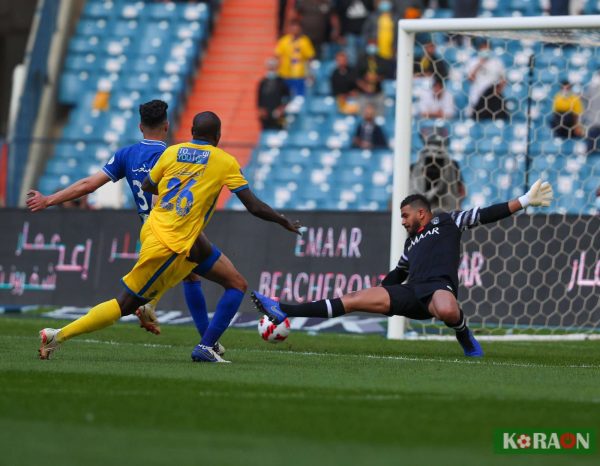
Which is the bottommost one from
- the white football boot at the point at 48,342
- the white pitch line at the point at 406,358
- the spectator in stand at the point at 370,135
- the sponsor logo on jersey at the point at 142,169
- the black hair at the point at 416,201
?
the white pitch line at the point at 406,358

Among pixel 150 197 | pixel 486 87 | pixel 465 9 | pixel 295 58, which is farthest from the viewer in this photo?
pixel 295 58

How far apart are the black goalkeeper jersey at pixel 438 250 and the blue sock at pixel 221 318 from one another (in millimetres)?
1989

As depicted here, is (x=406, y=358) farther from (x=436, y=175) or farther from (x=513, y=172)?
(x=513, y=172)

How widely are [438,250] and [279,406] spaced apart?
4532mm

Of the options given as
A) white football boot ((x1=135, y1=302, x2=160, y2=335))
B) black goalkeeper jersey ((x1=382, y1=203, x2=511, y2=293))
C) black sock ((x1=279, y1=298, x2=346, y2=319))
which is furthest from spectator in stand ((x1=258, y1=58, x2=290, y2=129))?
white football boot ((x1=135, y1=302, x2=160, y2=335))

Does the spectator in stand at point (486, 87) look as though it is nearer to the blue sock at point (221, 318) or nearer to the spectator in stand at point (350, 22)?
the spectator in stand at point (350, 22)

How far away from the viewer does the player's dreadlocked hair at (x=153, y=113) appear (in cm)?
1041

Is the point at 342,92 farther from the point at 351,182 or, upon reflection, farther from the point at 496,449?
the point at 496,449

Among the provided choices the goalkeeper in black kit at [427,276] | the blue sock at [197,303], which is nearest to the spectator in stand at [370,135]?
the goalkeeper in black kit at [427,276]

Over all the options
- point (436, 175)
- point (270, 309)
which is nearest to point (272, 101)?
point (436, 175)

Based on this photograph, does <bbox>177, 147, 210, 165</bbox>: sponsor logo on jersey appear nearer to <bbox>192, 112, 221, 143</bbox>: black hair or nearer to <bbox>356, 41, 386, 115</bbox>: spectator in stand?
<bbox>192, 112, 221, 143</bbox>: black hair

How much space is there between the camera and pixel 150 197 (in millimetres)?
10930

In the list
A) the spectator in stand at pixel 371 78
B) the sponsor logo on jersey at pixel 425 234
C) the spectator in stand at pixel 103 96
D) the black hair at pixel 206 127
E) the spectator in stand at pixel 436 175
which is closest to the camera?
the black hair at pixel 206 127

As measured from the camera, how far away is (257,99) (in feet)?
76.5
